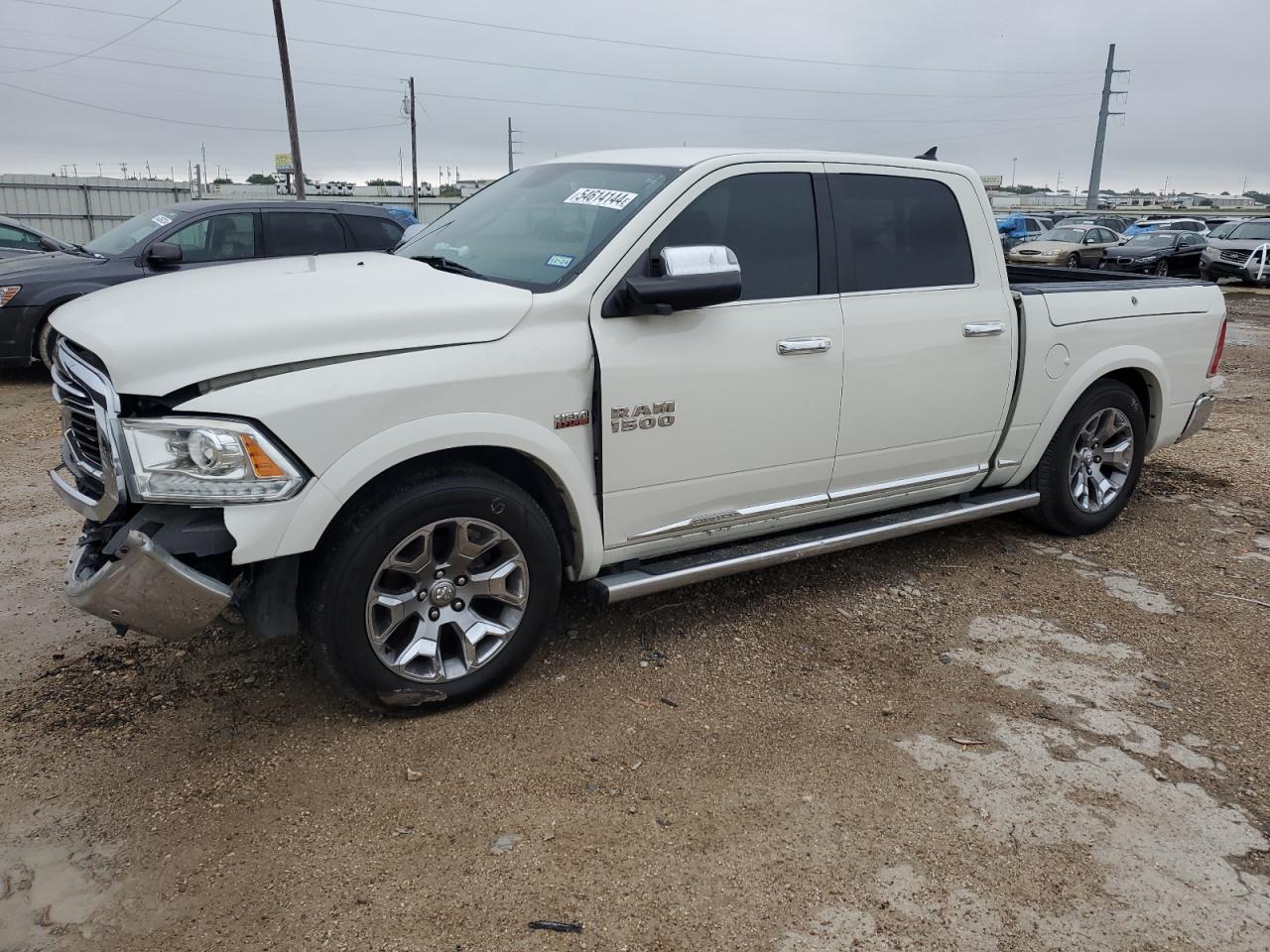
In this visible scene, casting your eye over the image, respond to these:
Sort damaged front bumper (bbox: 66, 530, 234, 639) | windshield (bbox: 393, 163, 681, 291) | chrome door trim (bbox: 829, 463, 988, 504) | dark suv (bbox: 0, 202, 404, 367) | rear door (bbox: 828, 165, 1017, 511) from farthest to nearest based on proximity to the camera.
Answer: dark suv (bbox: 0, 202, 404, 367), chrome door trim (bbox: 829, 463, 988, 504), rear door (bbox: 828, 165, 1017, 511), windshield (bbox: 393, 163, 681, 291), damaged front bumper (bbox: 66, 530, 234, 639)

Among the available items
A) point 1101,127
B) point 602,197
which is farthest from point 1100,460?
point 1101,127

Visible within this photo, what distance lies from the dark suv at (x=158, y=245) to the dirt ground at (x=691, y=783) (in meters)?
5.08

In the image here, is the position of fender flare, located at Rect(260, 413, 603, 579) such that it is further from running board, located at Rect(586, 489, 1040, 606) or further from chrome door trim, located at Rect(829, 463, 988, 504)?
chrome door trim, located at Rect(829, 463, 988, 504)

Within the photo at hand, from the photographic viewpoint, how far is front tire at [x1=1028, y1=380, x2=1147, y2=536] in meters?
5.13

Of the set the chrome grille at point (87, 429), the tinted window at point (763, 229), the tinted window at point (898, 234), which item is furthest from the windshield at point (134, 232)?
the tinted window at point (898, 234)

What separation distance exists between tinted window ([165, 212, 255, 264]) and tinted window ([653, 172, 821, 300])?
21.7 ft

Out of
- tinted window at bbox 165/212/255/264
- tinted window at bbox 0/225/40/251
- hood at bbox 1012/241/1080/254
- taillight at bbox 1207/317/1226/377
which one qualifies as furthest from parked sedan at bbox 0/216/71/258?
hood at bbox 1012/241/1080/254

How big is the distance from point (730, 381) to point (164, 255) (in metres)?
6.19

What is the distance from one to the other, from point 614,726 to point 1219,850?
1.89m

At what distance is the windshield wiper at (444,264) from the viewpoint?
380 centimetres

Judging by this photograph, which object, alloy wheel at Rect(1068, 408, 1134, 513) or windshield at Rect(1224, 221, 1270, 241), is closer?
alloy wheel at Rect(1068, 408, 1134, 513)

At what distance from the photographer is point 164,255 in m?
7.98

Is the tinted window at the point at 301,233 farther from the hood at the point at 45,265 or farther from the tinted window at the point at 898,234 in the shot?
the tinted window at the point at 898,234

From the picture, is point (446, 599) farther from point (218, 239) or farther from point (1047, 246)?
point (1047, 246)
